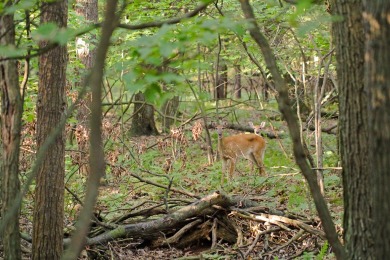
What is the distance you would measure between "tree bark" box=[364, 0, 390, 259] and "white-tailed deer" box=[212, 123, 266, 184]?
9641 mm

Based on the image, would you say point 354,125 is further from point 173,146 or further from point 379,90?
point 173,146

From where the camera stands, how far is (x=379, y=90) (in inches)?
157

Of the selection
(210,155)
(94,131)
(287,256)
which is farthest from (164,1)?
(94,131)

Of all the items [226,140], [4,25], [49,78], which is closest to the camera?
[4,25]

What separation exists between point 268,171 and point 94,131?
38.5 feet

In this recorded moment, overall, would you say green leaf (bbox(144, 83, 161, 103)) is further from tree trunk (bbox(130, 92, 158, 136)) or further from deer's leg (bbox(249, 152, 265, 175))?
tree trunk (bbox(130, 92, 158, 136))

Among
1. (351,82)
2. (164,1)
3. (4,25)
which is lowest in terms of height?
(351,82)

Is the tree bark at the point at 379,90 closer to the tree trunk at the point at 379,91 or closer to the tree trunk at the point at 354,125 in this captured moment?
the tree trunk at the point at 379,91

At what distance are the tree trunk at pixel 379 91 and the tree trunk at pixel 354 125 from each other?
5.2 inches

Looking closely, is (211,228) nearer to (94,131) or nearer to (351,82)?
(351,82)

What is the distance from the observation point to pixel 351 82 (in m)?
4.32

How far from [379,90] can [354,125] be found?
15.3 inches

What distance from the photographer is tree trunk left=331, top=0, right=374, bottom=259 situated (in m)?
4.26

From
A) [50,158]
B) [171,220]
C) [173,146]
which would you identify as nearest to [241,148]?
[173,146]
